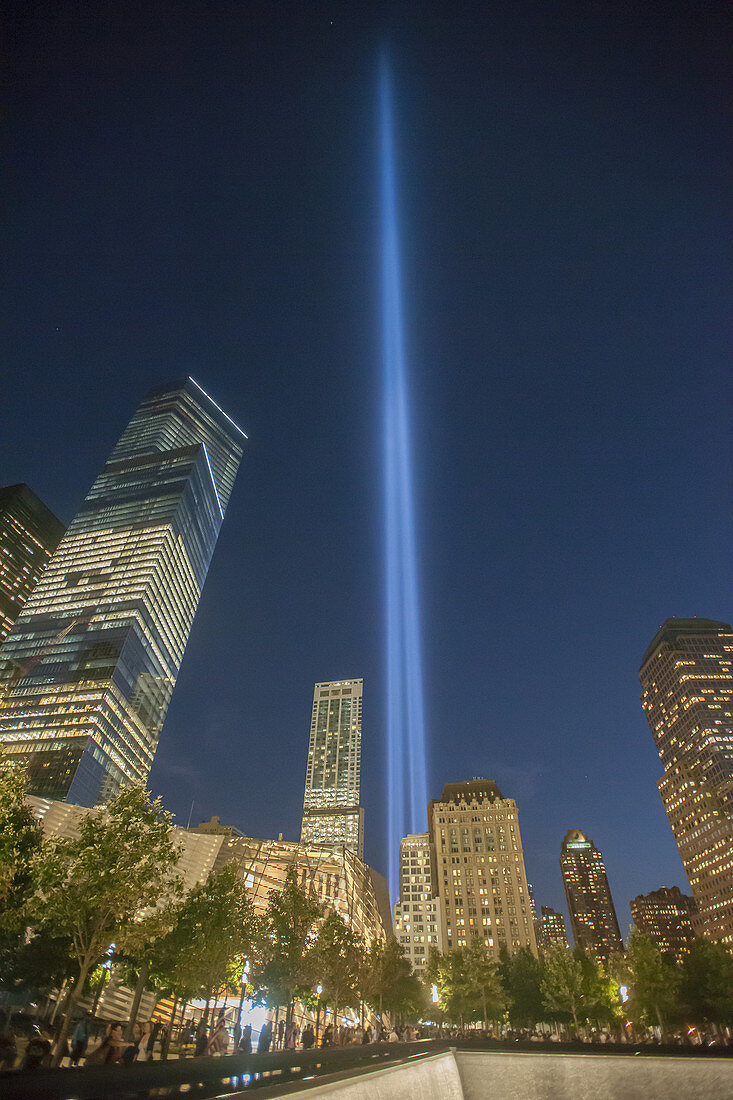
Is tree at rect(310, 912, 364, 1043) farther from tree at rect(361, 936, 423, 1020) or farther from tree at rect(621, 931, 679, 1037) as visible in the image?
tree at rect(621, 931, 679, 1037)

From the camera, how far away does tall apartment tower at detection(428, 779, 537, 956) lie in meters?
128

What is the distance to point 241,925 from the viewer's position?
37906 millimetres

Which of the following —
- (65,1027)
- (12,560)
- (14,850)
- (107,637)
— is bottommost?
(65,1027)

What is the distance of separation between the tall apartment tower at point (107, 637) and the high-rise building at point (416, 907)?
89.6 m

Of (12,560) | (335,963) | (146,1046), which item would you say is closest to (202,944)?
(146,1046)

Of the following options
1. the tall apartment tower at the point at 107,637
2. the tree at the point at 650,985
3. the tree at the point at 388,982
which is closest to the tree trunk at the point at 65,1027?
the tree at the point at 388,982

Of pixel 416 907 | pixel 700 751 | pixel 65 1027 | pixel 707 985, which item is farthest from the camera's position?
pixel 700 751

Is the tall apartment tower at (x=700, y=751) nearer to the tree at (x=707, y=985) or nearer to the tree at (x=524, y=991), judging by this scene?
the tree at (x=524, y=991)

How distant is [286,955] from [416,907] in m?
152

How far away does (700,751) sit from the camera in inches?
6683

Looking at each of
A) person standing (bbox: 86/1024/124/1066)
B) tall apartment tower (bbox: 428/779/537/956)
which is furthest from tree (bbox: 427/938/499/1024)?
tall apartment tower (bbox: 428/779/537/956)

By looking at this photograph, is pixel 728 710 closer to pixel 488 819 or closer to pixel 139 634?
pixel 488 819

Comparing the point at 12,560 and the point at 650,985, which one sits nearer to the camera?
the point at 650,985

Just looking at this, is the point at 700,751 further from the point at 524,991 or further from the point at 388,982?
the point at 388,982
